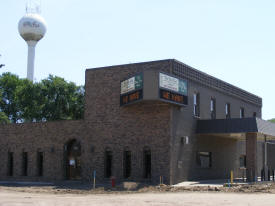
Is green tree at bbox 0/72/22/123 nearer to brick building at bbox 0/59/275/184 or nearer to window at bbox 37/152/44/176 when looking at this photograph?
brick building at bbox 0/59/275/184

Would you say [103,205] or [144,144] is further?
[144,144]

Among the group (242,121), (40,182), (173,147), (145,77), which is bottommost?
(40,182)

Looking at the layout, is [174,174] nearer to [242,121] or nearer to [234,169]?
[242,121]

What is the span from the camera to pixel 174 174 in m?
27.6

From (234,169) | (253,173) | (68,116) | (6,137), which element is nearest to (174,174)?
(253,173)

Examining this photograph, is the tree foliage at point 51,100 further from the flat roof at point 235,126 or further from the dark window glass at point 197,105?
the flat roof at point 235,126

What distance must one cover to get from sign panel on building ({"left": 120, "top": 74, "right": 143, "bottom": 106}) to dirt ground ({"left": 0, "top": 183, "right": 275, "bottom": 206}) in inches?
214

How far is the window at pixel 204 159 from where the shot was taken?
31.4 m

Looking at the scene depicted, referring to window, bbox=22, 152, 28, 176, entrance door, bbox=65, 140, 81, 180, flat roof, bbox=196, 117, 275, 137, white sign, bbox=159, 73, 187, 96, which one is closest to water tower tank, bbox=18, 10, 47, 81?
window, bbox=22, 152, 28, 176

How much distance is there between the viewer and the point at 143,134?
1131 inches

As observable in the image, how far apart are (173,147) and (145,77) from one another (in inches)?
204

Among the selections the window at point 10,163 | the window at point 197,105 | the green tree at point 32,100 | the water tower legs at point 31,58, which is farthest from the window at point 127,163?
the water tower legs at point 31,58

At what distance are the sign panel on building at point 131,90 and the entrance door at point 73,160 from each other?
658cm

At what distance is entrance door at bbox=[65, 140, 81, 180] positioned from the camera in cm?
3300
